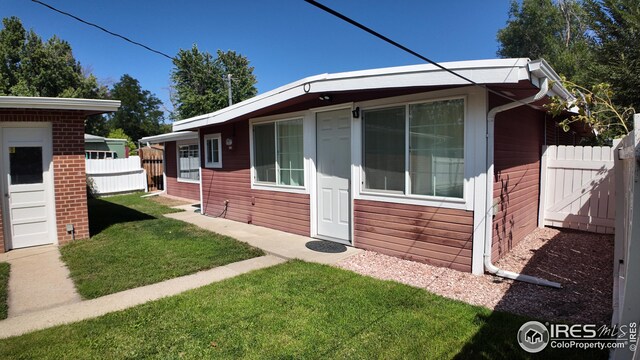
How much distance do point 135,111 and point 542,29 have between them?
5189 centimetres

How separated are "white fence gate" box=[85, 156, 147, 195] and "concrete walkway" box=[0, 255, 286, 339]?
11.8 meters

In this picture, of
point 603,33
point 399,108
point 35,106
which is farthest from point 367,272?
point 603,33

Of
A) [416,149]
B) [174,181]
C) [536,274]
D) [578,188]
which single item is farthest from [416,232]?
[174,181]

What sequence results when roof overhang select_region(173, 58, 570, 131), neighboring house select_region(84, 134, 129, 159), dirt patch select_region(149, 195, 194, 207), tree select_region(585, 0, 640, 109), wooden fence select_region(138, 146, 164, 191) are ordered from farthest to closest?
neighboring house select_region(84, 134, 129, 159) → wooden fence select_region(138, 146, 164, 191) → dirt patch select_region(149, 195, 194, 207) → tree select_region(585, 0, 640, 109) → roof overhang select_region(173, 58, 570, 131)

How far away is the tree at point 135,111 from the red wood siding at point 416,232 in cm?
4878

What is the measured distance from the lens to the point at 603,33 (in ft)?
34.2

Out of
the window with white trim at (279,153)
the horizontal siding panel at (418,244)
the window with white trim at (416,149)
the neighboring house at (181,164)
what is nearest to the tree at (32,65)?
the neighboring house at (181,164)

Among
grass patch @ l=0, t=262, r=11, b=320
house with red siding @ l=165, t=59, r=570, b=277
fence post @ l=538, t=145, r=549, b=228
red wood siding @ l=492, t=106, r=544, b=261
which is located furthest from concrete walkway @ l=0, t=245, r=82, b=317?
fence post @ l=538, t=145, r=549, b=228

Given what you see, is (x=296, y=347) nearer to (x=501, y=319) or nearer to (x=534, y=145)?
(x=501, y=319)

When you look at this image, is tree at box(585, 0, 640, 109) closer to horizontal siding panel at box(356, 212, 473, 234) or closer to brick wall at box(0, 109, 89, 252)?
horizontal siding panel at box(356, 212, 473, 234)

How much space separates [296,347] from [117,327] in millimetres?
1769

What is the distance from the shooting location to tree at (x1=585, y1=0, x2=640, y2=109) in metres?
9.37

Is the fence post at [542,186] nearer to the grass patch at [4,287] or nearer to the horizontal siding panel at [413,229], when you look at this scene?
the horizontal siding panel at [413,229]

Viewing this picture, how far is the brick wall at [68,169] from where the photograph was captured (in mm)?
6215
